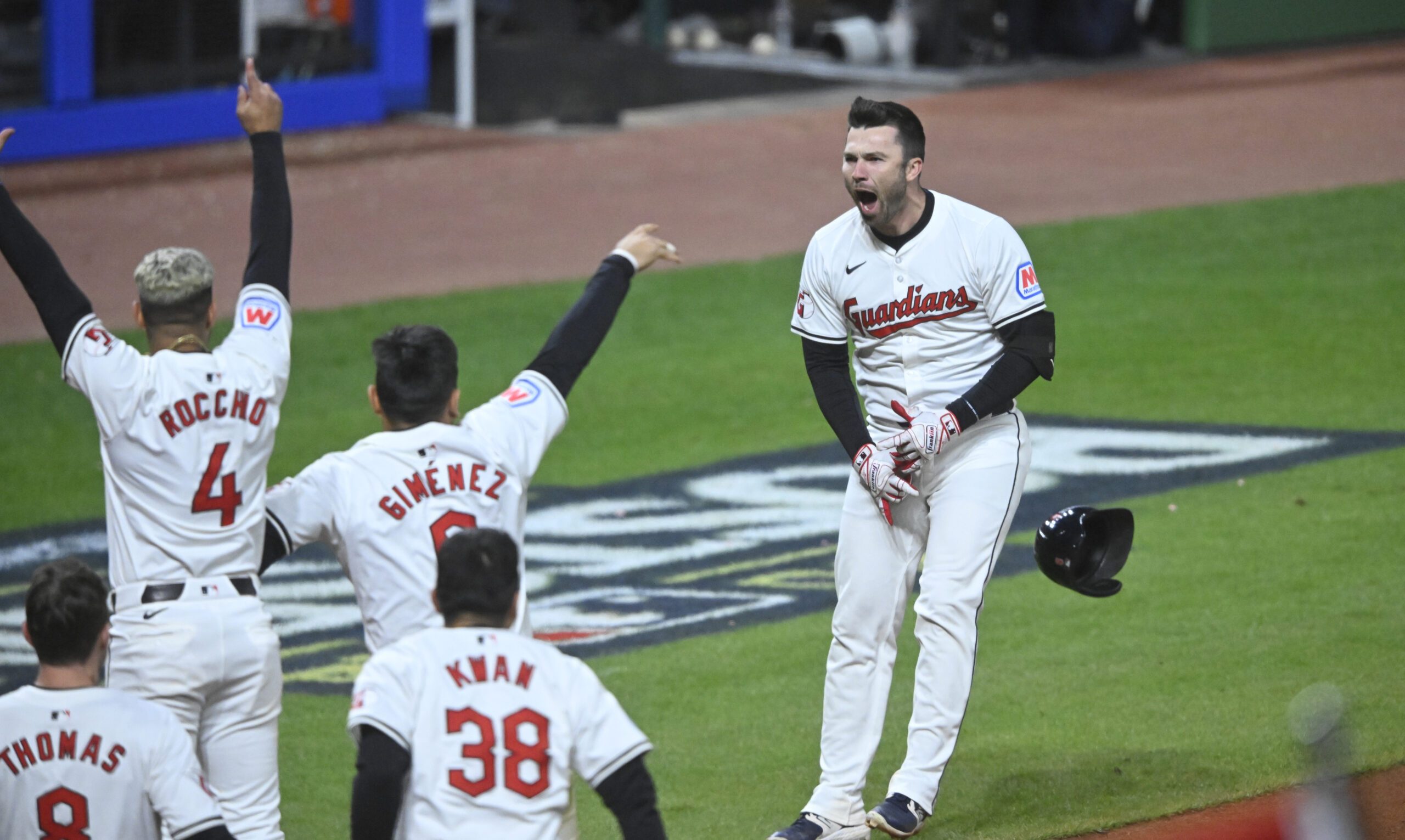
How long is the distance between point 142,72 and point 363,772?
18.6 meters

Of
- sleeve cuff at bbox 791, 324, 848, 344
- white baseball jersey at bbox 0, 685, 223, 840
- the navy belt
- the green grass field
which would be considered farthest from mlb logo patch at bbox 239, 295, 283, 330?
the green grass field

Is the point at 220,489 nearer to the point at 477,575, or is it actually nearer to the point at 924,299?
the point at 477,575

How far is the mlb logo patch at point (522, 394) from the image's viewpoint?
4.52 metres

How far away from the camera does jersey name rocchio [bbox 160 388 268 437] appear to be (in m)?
4.36

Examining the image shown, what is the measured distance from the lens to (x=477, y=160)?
20.4 m

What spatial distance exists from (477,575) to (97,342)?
4.34ft

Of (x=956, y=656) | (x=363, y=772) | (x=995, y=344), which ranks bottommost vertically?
(x=956, y=656)

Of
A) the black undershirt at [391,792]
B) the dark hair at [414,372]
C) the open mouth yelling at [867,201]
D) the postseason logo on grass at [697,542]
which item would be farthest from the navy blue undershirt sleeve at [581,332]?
the postseason logo on grass at [697,542]

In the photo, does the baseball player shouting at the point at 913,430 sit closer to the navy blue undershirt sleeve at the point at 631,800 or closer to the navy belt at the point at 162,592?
the navy blue undershirt sleeve at the point at 631,800

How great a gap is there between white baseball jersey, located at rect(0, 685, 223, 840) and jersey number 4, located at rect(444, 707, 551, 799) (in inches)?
22.8

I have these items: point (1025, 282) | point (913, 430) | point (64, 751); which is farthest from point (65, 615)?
point (1025, 282)

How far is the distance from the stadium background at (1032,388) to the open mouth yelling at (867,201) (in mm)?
1832

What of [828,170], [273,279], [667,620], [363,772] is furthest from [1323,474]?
[828,170]

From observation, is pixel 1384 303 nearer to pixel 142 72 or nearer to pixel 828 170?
pixel 828 170
